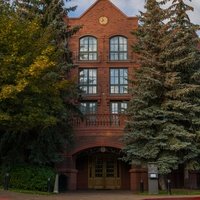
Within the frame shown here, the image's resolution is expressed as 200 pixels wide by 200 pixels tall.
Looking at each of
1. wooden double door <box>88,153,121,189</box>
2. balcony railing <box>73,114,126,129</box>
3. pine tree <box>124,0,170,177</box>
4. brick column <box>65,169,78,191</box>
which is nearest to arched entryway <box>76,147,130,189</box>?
wooden double door <box>88,153,121,189</box>

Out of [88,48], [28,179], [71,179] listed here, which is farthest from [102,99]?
[28,179]

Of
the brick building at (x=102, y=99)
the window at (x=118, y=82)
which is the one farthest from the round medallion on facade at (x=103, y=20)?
the window at (x=118, y=82)

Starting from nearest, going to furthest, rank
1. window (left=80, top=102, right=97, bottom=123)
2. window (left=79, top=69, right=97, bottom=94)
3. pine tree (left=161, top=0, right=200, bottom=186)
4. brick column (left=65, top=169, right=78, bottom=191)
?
pine tree (left=161, top=0, right=200, bottom=186) < brick column (left=65, top=169, right=78, bottom=191) < window (left=80, top=102, right=97, bottom=123) < window (left=79, top=69, right=97, bottom=94)

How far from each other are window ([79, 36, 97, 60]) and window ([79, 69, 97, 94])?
3.98 ft

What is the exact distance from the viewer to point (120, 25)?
40.2 meters

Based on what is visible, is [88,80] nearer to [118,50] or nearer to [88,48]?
[88,48]

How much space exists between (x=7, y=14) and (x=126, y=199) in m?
11.6

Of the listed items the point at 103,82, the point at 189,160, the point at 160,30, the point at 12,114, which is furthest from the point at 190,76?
the point at 12,114

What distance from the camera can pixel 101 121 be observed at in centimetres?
3450

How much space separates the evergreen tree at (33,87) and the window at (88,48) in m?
9.05

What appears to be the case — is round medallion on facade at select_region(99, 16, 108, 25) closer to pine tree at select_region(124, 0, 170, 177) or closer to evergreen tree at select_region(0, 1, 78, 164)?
pine tree at select_region(124, 0, 170, 177)

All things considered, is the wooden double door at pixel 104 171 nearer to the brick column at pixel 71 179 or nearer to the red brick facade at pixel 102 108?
the red brick facade at pixel 102 108

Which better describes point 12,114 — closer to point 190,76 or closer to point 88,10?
point 190,76

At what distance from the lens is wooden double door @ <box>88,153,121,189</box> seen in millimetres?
36719
